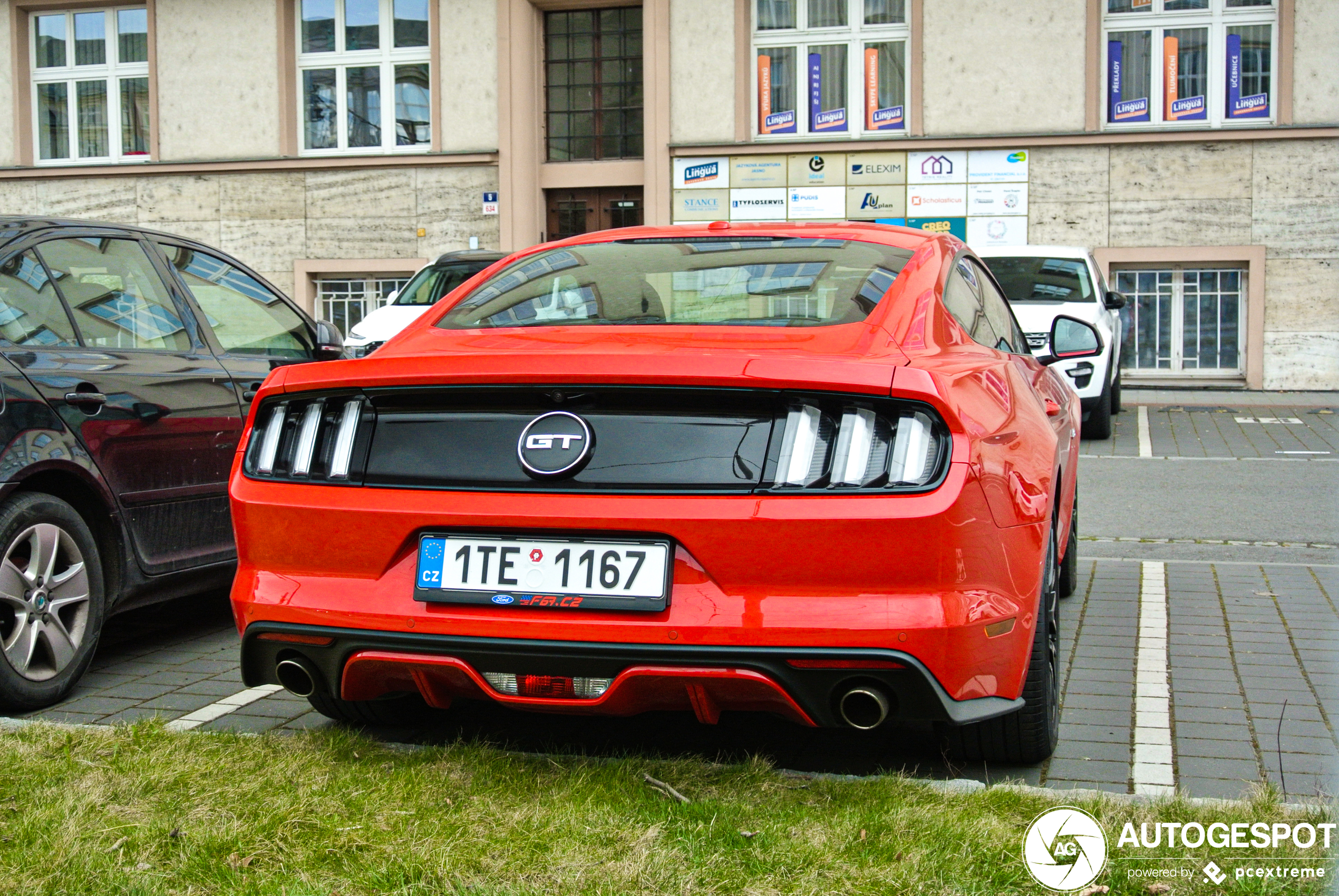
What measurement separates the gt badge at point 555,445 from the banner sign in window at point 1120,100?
18362mm

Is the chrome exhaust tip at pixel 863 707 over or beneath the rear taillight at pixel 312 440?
beneath

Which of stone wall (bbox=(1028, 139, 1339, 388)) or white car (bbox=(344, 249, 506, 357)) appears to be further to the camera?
stone wall (bbox=(1028, 139, 1339, 388))

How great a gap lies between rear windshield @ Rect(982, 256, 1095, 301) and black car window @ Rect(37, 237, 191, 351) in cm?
932

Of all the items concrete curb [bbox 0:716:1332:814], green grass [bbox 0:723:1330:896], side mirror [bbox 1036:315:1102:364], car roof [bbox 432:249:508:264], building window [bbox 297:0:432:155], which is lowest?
concrete curb [bbox 0:716:1332:814]

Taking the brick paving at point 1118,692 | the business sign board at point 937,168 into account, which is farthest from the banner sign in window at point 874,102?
the brick paving at point 1118,692

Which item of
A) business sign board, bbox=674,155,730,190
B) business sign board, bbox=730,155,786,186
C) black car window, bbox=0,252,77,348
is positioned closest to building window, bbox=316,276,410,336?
business sign board, bbox=674,155,730,190

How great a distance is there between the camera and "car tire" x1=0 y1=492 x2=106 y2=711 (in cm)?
405

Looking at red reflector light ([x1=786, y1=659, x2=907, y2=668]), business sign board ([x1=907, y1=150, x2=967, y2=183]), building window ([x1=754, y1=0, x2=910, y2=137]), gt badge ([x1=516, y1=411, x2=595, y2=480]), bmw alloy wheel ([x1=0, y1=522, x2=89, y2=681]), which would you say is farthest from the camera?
building window ([x1=754, y1=0, x2=910, y2=137])

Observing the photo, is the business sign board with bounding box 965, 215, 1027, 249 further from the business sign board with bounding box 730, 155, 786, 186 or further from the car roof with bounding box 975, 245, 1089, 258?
the car roof with bounding box 975, 245, 1089, 258

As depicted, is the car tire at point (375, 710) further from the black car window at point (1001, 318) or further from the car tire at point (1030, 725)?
the black car window at point (1001, 318)

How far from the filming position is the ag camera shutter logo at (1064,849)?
264 centimetres

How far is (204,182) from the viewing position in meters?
22.4

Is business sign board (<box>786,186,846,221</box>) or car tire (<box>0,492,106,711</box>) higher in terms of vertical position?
business sign board (<box>786,186,846,221</box>)

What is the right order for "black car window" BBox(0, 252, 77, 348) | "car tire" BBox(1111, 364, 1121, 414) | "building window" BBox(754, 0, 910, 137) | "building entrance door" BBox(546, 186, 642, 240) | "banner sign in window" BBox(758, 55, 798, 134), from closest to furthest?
1. "black car window" BBox(0, 252, 77, 348)
2. "car tire" BBox(1111, 364, 1121, 414)
3. "building window" BBox(754, 0, 910, 137)
4. "banner sign in window" BBox(758, 55, 798, 134)
5. "building entrance door" BBox(546, 186, 642, 240)
